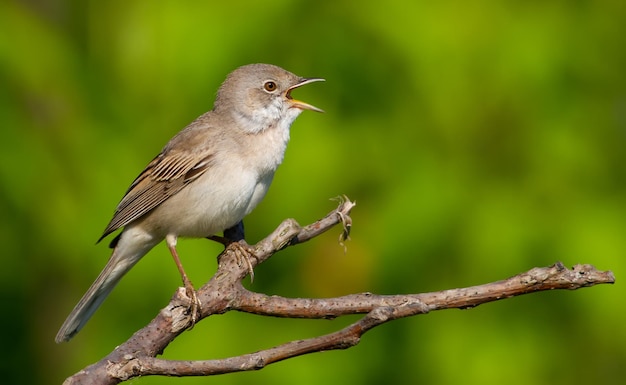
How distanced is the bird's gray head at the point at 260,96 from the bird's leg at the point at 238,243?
0.61m

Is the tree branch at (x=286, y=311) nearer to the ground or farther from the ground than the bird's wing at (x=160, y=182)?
nearer to the ground

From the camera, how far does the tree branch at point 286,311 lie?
354 centimetres

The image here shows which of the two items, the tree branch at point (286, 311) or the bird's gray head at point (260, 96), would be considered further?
the bird's gray head at point (260, 96)

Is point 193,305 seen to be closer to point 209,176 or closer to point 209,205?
point 209,205

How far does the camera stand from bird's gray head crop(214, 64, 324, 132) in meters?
5.70

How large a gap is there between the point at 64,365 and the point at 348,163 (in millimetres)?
2379

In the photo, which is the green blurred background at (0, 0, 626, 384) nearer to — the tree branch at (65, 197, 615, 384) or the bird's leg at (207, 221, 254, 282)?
the bird's leg at (207, 221, 254, 282)

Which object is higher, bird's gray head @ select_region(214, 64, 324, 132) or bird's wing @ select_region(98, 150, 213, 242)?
bird's gray head @ select_region(214, 64, 324, 132)

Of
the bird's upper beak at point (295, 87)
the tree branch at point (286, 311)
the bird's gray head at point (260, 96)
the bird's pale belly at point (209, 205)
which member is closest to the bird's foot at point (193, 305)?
the tree branch at point (286, 311)

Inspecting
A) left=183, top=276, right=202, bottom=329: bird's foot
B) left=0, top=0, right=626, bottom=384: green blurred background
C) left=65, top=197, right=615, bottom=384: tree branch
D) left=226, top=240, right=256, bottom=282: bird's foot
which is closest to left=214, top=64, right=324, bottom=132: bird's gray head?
left=0, top=0, right=626, bottom=384: green blurred background

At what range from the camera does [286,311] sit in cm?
413

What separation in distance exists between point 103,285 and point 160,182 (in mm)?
661

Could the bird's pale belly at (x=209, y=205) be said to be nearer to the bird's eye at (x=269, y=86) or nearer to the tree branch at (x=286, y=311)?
the bird's eye at (x=269, y=86)

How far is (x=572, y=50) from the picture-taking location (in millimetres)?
6371
